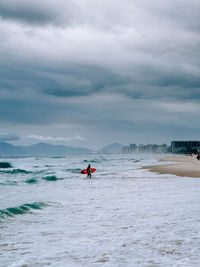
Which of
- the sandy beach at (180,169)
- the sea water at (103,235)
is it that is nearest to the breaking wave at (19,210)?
the sea water at (103,235)

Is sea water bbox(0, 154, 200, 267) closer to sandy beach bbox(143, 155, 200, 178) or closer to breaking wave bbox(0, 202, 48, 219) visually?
breaking wave bbox(0, 202, 48, 219)

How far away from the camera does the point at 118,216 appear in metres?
10.3

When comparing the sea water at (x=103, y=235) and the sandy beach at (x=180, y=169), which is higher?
the sea water at (x=103, y=235)

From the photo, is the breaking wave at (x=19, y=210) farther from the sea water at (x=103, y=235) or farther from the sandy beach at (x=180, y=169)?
the sandy beach at (x=180, y=169)

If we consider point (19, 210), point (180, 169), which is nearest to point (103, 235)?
point (19, 210)

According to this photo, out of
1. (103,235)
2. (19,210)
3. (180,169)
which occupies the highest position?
(103,235)

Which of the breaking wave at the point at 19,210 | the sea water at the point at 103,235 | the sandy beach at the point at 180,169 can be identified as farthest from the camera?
the sandy beach at the point at 180,169

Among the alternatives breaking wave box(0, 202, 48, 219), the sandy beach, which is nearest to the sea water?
breaking wave box(0, 202, 48, 219)

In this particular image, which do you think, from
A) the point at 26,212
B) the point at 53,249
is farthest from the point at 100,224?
the point at 26,212

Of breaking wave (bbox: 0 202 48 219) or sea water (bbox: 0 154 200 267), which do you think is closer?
sea water (bbox: 0 154 200 267)

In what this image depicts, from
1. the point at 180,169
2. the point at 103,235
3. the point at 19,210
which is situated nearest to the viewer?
the point at 103,235

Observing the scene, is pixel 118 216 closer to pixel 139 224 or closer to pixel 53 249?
pixel 139 224

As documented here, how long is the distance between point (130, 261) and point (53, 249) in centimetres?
206

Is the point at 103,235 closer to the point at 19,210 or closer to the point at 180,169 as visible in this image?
the point at 19,210
